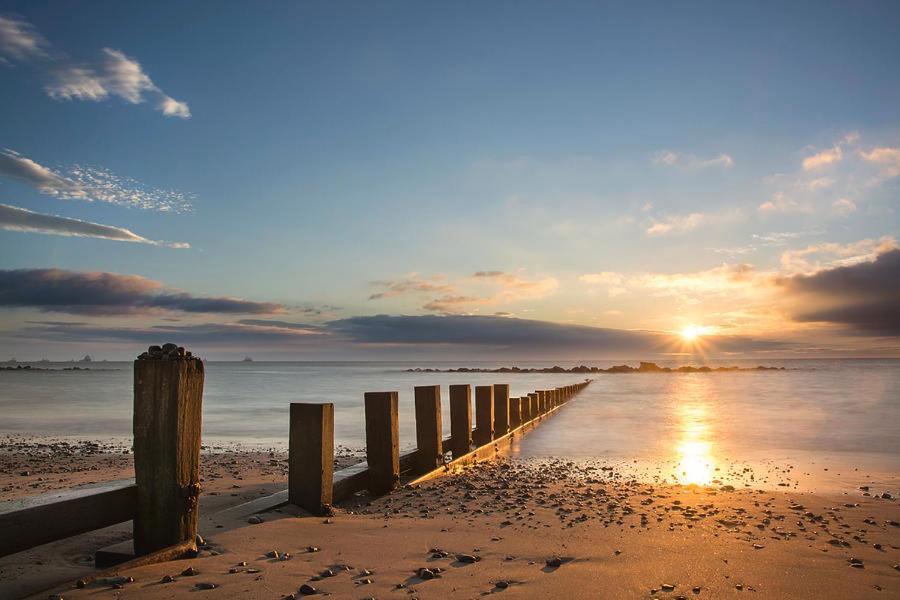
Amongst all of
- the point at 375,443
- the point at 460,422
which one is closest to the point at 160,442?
the point at 375,443

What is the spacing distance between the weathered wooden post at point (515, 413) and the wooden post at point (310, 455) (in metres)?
10.1

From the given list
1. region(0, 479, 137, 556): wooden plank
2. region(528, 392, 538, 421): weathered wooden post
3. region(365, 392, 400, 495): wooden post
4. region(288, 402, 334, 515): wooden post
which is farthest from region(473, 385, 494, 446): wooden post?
region(0, 479, 137, 556): wooden plank

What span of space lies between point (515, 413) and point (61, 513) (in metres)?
13.1

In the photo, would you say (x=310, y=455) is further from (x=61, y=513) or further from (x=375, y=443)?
(x=61, y=513)

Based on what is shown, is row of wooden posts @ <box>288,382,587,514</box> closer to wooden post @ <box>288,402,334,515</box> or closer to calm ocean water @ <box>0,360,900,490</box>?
wooden post @ <box>288,402,334,515</box>

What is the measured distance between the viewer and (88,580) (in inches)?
134

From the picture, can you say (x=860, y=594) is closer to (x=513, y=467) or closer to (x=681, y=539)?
(x=681, y=539)

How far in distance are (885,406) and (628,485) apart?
27699 mm

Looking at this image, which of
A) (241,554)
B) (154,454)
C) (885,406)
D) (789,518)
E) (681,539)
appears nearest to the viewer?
(154,454)

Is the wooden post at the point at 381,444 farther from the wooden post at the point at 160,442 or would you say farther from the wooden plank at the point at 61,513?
the wooden plank at the point at 61,513

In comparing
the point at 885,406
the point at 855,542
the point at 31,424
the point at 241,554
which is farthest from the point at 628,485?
the point at 885,406

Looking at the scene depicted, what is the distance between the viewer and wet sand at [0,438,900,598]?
3.72m

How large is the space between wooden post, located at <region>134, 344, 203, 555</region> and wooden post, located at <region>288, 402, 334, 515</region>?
4.96 feet

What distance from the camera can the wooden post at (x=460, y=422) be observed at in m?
9.91
